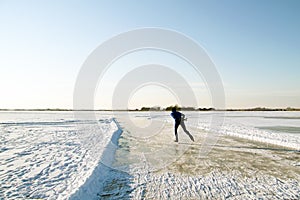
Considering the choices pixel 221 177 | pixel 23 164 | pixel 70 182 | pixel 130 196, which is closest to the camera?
pixel 130 196

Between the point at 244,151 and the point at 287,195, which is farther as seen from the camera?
the point at 244,151

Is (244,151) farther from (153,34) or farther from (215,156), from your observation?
(153,34)

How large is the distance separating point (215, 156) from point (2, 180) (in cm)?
626

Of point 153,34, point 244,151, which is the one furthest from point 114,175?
point 153,34

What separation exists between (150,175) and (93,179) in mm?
1421

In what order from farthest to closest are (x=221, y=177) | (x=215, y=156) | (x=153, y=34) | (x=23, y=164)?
(x=153, y=34), (x=215, y=156), (x=23, y=164), (x=221, y=177)

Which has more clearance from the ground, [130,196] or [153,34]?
[153,34]

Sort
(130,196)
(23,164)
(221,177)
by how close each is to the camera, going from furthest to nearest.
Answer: (23,164)
(221,177)
(130,196)

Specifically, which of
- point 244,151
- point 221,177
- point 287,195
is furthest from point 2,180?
point 244,151

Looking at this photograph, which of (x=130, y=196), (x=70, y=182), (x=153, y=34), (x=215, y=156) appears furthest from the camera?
(x=153, y=34)

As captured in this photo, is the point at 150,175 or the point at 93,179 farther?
the point at 150,175

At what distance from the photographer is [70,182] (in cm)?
437

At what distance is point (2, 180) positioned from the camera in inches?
178

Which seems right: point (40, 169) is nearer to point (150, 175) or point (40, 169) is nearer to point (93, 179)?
point (93, 179)
